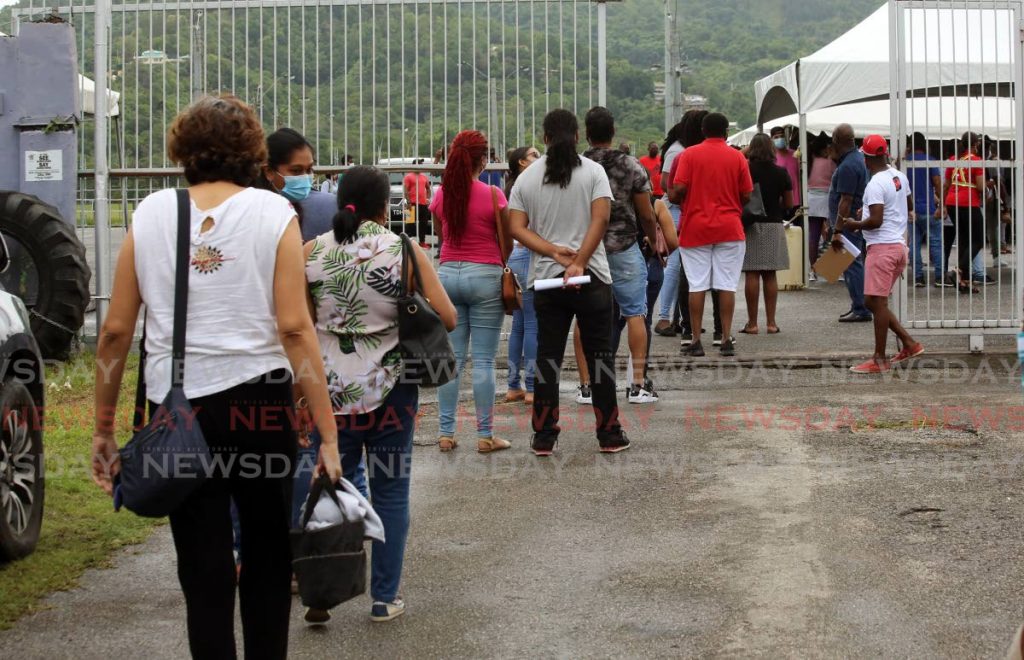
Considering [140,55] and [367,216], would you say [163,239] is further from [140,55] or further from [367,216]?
[140,55]

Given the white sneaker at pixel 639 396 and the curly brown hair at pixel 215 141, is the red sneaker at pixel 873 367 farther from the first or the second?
the curly brown hair at pixel 215 141

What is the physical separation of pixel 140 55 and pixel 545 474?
644cm

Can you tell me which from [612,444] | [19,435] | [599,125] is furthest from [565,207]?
[19,435]

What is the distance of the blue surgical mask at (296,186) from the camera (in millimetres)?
5848

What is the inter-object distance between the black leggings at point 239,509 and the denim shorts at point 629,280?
4978mm

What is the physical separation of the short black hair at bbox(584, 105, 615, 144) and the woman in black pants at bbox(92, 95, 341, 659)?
4.76m

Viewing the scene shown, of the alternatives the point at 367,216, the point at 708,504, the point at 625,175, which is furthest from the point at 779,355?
the point at 367,216

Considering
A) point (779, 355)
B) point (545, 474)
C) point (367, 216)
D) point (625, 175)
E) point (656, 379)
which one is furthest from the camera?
point (779, 355)

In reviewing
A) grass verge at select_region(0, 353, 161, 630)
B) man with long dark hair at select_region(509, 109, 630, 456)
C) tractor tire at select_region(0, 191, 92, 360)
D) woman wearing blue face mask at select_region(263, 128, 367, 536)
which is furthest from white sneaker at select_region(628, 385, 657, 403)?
tractor tire at select_region(0, 191, 92, 360)

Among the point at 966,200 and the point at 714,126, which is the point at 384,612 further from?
the point at 966,200

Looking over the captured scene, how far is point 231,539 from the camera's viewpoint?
3965mm

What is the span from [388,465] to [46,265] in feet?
23.3

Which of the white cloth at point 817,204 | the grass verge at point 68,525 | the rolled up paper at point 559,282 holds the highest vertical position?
the white cloth at point 817,204

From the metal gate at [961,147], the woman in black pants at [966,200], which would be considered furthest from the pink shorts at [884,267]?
the woman in black pants at [966,200]
